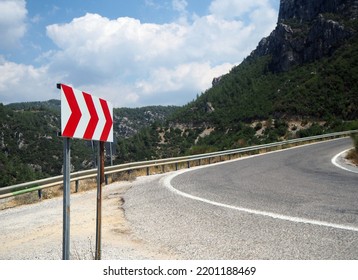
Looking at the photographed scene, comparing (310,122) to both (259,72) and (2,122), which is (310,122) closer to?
(259,72)

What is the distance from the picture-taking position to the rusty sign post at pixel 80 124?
3.69 m

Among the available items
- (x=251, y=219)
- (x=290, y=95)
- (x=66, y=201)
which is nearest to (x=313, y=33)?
(x=290, y=95)

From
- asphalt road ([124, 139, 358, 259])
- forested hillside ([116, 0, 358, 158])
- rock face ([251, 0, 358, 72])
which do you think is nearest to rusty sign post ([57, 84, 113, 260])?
asphalt road ([124, 139, 358, 259])

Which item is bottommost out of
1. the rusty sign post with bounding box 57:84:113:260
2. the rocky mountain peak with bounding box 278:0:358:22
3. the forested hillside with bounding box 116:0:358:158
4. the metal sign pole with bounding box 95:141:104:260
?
the metal sign pole with bounding box 95:141:104:260

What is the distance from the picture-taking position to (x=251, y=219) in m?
6.37

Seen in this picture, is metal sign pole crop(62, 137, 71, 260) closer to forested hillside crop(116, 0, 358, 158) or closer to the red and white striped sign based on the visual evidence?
the red and white striped sign

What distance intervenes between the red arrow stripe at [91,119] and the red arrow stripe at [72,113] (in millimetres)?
244

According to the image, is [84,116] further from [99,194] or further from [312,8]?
[312,8]

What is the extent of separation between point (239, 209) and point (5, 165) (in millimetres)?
97303

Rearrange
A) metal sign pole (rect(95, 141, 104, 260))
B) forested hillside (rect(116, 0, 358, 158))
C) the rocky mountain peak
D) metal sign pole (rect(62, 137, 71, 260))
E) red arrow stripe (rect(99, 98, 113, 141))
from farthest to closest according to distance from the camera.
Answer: the rocky mountain peak < forested hillside (rect(116, 0, 358, 158)) < red arrow stripe (rect(99, 98, 113, 141)) < metal sign pole (rect(95, 141, 104, 260)) < metal sign pole (rect(62, 137, 71, 260))

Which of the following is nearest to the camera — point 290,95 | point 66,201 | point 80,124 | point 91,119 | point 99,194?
point 66,201

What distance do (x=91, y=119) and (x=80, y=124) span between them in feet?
1.04

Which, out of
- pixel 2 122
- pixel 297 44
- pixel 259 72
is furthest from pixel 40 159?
pixel 297 44

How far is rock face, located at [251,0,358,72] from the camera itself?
257 feet
